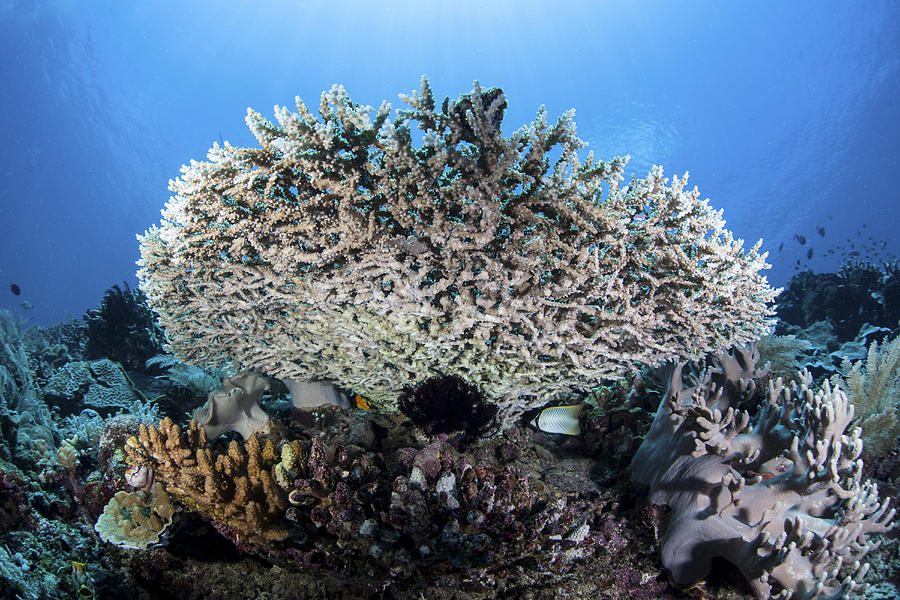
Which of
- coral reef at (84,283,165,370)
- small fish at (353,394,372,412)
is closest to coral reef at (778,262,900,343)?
small fish at (353,394,372,412)

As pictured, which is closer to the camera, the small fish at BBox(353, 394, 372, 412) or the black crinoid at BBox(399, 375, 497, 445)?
the black crinoid at BBox(399, 375, 497, 445)

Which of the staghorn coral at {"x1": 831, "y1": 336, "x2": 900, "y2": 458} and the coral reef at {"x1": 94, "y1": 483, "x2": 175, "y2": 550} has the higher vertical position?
the staghorn coral at {"x1": 831, "y1": 336, "x2": 900, "y2": 458}

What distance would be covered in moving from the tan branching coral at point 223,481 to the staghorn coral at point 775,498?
9.29ft

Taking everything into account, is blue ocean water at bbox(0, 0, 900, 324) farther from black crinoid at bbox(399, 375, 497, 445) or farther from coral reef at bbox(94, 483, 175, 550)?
coral reef at bbox(94, 483, 175, 550)

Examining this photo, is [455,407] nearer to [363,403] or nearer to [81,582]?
[363,403]

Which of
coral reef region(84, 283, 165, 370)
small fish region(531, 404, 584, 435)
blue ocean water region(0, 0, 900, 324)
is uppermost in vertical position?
blue ocean water region(0, 0, 900, 324)

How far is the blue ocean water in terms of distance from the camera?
60.0m

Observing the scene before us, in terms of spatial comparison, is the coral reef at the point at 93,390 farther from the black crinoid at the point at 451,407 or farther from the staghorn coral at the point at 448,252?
the black crinoid at the point at 451,407

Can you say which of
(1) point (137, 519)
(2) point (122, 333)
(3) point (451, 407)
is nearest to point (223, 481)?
(1) point (137, 519)

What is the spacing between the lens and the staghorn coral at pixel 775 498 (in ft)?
7.84

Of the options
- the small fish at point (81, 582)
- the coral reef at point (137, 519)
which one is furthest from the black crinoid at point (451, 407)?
the small fish at point (81, 582)

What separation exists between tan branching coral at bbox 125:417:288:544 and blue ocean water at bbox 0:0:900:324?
238 ft

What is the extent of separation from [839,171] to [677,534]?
310 feet

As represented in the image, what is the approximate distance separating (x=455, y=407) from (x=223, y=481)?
1993 mm
